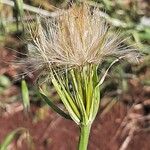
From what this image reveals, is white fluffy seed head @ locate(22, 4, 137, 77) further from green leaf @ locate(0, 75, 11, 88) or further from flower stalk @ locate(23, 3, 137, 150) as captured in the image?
green leaf @ locate(0, 75, 11, 88)

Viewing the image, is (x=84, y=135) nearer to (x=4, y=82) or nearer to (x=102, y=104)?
(x=102, y=104)

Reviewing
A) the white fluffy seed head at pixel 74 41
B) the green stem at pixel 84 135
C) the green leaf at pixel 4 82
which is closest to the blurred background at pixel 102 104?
the green leaf at pixel 4 82

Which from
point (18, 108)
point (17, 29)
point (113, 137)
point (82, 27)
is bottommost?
point (113, 137)

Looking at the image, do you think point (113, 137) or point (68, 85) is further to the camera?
point (113, 137)

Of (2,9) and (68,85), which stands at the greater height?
(2,9)

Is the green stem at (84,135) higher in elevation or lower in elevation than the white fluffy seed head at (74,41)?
lower

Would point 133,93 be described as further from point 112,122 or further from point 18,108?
point 18,108

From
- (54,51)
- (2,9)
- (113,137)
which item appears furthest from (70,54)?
(2,9)

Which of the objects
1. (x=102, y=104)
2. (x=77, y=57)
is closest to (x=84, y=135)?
(x=77, y=57)

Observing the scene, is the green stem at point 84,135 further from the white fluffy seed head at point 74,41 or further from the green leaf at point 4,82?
the green leaf at point 4,82
